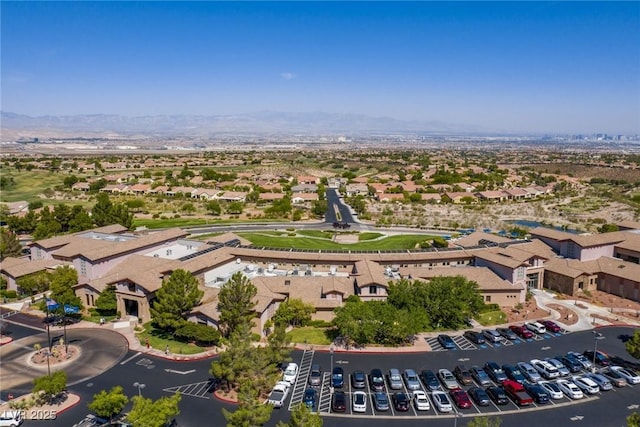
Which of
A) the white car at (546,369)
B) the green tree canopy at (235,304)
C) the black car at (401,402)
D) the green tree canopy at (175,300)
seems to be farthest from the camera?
the green tree canopy at (175,300)

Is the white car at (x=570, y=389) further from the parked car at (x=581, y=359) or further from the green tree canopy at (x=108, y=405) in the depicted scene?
the green tree canopy at (x=108, y=405)

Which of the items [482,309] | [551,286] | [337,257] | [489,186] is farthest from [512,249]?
[489,186]

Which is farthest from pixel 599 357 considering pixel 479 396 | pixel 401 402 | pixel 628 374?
pixel 401 402

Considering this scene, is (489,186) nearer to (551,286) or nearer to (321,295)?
(551,286)

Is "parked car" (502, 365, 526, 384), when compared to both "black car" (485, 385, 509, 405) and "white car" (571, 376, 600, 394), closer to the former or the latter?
"black car" (485, 385, 509, 405)

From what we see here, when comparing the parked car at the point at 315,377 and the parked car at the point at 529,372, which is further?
the parked car at the point at 529,372

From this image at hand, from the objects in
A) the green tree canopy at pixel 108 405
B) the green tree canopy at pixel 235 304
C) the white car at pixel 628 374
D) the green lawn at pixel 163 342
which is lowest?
the green lawn at pixel 163 342

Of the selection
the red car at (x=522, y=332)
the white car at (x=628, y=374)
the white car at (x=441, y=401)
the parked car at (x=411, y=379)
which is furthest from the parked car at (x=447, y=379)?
the white car at (x=628, y=374)
